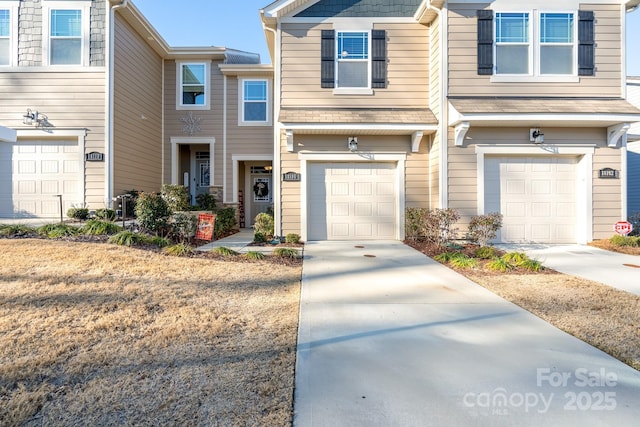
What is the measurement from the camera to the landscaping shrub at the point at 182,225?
7.40 metres

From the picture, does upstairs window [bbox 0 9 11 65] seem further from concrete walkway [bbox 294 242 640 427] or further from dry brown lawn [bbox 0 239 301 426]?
concrete walkway [bbox 294 242 640 427]

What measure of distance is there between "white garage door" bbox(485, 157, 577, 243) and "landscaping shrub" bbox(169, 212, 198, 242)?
6643mm

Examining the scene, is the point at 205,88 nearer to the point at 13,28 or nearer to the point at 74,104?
the point at 74,104

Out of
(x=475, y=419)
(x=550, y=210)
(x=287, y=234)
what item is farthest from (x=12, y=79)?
(x=550, y=210)

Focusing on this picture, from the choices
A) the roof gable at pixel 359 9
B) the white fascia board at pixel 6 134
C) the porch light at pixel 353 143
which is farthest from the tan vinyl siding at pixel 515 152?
the white fascia board at pixel 6 134

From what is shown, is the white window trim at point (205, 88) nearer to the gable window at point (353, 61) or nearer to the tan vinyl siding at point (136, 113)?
the tan vinyl siding at point (136, 113)

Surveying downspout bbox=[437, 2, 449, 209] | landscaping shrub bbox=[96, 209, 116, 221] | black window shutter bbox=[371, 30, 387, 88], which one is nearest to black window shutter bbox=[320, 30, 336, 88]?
black window shutter bbox=[371, 30, 387, 88]

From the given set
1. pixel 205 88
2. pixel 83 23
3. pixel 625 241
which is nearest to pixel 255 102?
pixel 205 88

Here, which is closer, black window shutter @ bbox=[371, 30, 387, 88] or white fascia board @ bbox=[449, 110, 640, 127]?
white fascia board @ bbox=[449, 110, 640, 127]

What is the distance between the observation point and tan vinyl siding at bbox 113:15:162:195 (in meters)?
9.04

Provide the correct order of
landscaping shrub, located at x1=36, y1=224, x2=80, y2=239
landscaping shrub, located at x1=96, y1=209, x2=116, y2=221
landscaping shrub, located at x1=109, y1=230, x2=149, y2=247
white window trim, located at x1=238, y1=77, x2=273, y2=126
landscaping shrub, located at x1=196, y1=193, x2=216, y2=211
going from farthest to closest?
white window trim, located at x1=238, y1=77, x2=273, y2=126
landscaping shrub, located at x1=196, y1=193, x2=216, y2=211
landscaping shrub, located at x1=96, y1=209, x2=116, y2=221
landscaping shrub, located at x1=36, y1=224, x2=80, y2=239
landscaping shrub, located at x1=109, y1=230, x2=149, y2=247

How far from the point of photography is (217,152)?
37.8 feet

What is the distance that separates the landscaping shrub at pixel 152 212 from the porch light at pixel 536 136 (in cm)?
818

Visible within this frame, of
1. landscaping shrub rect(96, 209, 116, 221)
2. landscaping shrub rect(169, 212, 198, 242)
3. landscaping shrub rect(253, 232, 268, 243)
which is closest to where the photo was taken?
landscaping shrub rect(169, 212, 198, 242)
